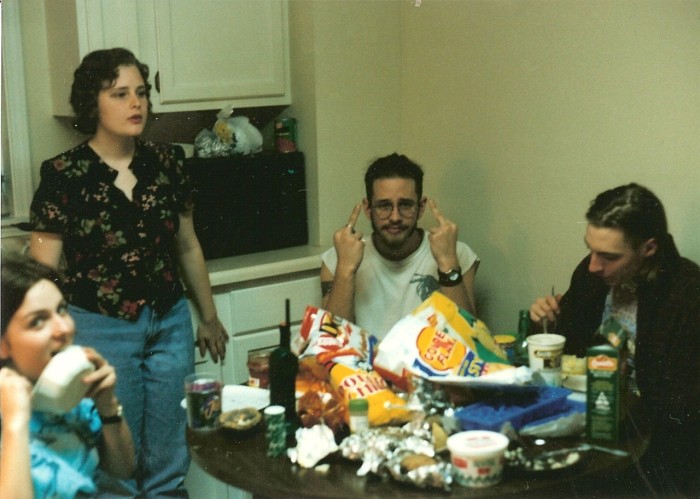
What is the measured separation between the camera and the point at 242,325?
2.53m

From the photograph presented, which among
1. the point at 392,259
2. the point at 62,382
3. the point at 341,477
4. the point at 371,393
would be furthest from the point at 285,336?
the point at 392,259

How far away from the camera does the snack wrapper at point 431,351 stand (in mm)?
1557

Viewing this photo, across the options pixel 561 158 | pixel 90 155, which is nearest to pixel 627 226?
pixel 561 158

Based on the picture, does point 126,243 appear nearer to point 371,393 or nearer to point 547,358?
point 371,393

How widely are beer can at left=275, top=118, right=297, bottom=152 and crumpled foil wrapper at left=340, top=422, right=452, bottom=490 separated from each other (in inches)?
58.4

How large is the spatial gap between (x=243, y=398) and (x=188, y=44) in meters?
1.24

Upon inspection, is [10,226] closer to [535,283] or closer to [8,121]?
[8,121]

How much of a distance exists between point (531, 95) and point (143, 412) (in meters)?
1.31

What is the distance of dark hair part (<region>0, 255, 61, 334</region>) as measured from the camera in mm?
1313

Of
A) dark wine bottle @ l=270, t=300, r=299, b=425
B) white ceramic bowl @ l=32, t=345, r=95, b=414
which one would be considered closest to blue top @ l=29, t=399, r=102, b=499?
white ceramic bowl @ l=32, t=345, r=95, b=414

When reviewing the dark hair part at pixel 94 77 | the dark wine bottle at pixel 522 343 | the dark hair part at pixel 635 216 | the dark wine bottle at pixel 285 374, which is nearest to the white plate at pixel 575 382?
the dark wine bottle at pixel 522 343

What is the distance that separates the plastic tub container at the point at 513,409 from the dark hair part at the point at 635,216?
0.39 metres

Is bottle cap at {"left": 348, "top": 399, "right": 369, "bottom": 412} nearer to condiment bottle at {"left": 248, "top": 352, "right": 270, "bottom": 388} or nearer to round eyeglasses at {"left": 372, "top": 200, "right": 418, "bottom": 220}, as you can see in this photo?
condiment bottle at {"left": 248, "top": 352, "right": 270, "bottom": 388}

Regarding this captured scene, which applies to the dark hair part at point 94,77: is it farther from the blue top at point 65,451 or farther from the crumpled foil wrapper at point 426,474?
the crumpled foil wrapper at point 426,474
